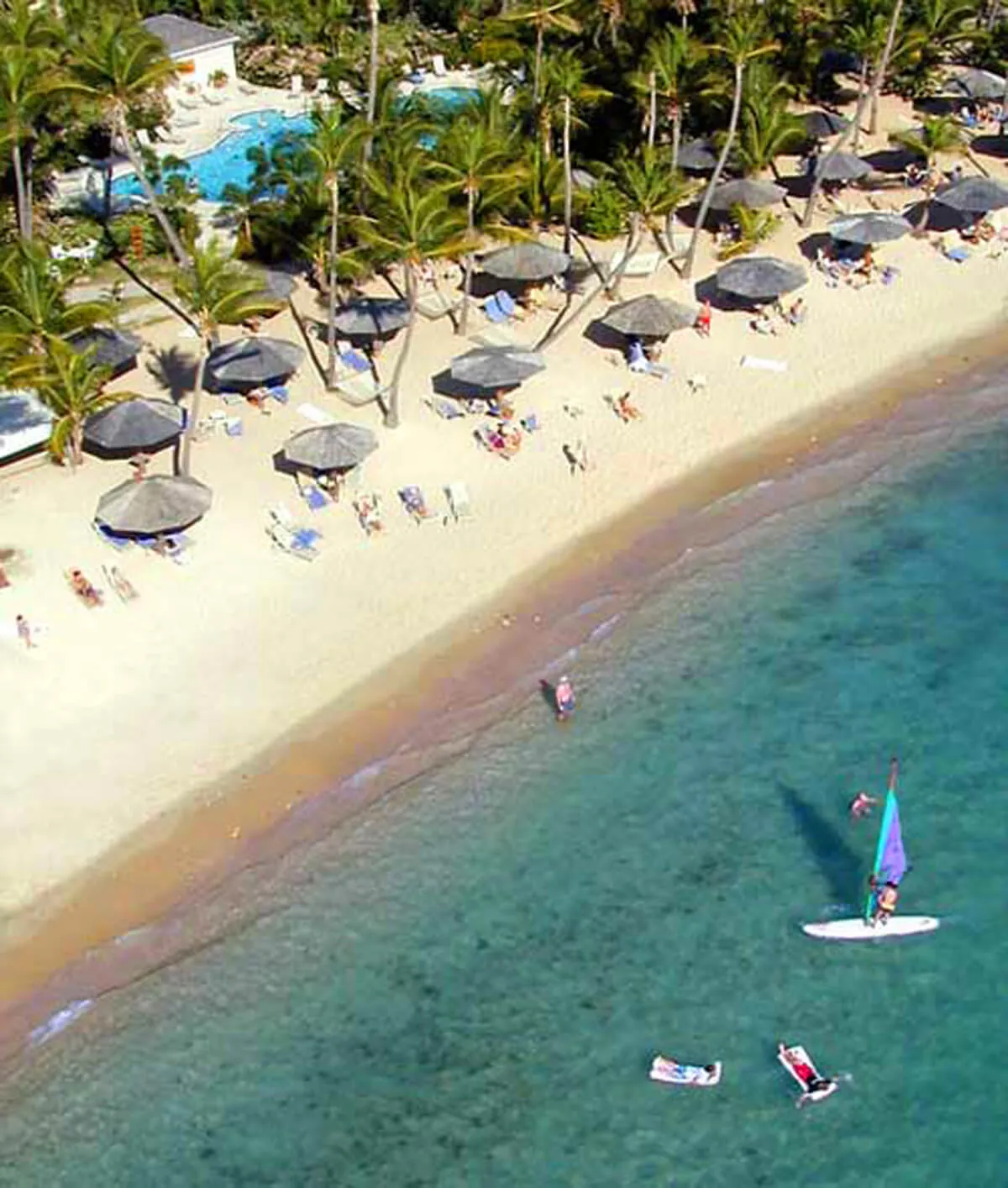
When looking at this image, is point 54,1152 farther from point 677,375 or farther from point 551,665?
point 677,375

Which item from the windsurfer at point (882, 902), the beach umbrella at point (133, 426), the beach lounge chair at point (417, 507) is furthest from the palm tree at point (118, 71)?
the windsurfer at point (882, 902)

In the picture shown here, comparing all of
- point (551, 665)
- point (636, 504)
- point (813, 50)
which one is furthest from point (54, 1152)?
point (813, 50)

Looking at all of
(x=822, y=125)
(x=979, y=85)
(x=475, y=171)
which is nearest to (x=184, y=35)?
(x=475, y=171)

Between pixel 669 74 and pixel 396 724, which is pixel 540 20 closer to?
pixel 669 74

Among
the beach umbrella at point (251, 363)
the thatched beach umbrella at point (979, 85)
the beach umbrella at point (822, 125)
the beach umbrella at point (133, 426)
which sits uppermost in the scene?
the thatched beach umbrella at point (979, 85)

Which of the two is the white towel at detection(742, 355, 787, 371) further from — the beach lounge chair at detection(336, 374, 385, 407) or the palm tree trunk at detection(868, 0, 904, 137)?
the palm tree trunk at detection(868, 0, 904, 137)

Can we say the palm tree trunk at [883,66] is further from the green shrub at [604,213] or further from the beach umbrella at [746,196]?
the green shrub at [604,213]

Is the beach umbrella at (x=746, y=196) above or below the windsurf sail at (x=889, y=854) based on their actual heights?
above

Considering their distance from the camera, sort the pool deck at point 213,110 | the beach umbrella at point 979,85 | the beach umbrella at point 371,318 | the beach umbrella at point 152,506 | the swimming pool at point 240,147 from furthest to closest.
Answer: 1. the beach umbrella at point 979,85
2. the pool deck at point 213,110
3. the swimming pool at point 240,147
4. the beach umbrella at point 371,318
5. the beach umbrella at point 152,506
